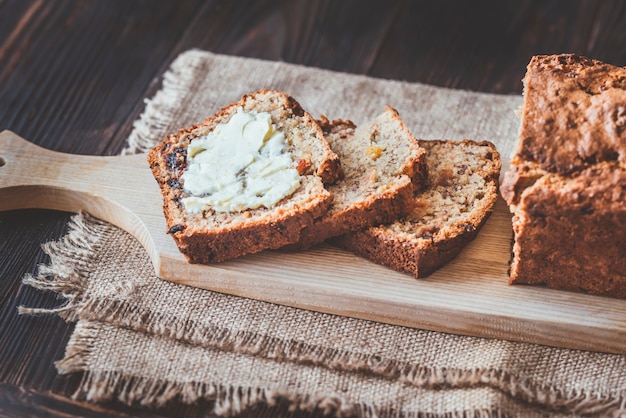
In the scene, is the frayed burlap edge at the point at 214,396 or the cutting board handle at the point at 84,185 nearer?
the frayed burlap edge at the point at 214,396

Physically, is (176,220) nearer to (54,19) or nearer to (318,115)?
(318,115)

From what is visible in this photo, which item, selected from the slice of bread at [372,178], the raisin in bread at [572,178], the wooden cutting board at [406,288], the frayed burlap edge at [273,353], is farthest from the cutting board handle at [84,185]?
the raisin in bread at [572,178]

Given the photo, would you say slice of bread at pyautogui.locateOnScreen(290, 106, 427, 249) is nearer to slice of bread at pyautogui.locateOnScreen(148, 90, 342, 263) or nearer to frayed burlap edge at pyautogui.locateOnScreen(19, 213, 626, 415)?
slice of bread at pyautogui.locateOnScreen(148, 90, 342, 263)

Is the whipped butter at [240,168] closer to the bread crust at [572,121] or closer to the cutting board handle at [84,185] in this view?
the cutting board handle at [84,185]

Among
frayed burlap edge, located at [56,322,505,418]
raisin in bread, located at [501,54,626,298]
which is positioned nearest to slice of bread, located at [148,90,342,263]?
frayed burlap edge, located at [56,322,505,418]

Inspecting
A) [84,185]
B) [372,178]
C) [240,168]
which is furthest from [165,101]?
[372,178]

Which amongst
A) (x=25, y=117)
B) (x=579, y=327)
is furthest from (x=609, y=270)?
(x=25, y=117)
